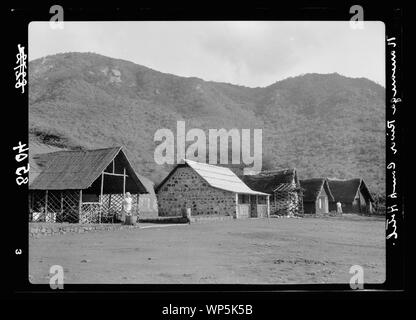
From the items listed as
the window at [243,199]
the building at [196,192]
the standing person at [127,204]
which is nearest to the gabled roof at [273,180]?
the window at [243,199]

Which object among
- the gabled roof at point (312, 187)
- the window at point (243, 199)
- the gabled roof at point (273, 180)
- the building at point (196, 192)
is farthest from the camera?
the gabled roof at point (312, 187)

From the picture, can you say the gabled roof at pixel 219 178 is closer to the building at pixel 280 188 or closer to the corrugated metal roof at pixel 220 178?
the corrugated metal roof at pixel 220 178

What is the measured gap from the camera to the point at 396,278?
8.89 m

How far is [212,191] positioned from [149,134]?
23.1 feet

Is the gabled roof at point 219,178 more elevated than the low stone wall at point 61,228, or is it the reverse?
the gabled roof at point 219,178

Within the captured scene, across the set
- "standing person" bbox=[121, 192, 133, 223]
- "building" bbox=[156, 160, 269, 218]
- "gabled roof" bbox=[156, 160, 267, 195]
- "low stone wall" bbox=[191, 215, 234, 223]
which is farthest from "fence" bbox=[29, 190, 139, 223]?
"low stone wall" bbox=[191, 215, 234, 223]

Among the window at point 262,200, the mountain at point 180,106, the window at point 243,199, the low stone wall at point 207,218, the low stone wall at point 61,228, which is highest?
the mountain at point 180,106

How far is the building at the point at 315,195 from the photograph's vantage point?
107 ft

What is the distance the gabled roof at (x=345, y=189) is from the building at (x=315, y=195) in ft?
2.34

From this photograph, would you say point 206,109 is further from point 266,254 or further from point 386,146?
point 386,146

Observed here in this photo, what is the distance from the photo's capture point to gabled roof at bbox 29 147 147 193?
67.5 feet

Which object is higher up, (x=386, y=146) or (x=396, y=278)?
(x=386, y=146)

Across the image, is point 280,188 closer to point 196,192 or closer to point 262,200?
point 262,200

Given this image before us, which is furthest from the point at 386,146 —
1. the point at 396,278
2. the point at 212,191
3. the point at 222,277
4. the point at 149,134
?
the point at 212,191
